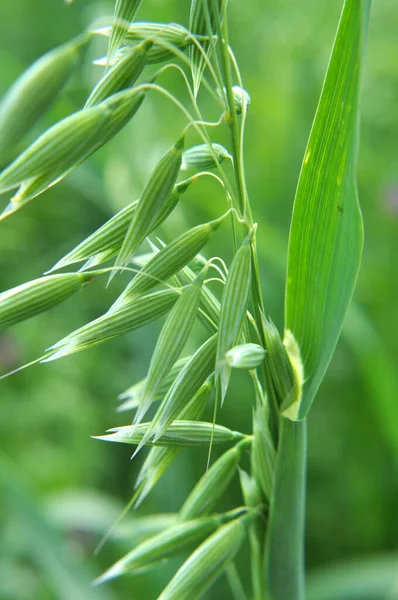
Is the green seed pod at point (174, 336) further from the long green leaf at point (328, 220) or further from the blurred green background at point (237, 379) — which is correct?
the blurred green background at point (237, 379)

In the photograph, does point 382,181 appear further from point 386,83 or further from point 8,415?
point 8,415

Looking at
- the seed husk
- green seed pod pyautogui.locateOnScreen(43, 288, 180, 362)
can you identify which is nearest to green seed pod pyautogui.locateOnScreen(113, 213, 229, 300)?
green seed pod pyautogui.locateOnScreen(43, 288, 180, 362)

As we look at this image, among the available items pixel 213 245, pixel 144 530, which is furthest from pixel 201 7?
pixel 213 245

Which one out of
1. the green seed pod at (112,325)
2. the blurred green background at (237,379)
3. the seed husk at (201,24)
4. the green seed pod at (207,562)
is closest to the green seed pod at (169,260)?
the green seed pod at (112,325)

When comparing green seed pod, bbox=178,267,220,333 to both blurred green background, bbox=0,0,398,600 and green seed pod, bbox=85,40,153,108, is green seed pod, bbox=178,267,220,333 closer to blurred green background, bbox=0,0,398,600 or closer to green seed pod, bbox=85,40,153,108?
green seed pod, bbox=85,40,153,108

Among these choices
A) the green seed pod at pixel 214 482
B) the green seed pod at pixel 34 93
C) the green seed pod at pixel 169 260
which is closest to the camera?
the green seed pod at pixel 34 93

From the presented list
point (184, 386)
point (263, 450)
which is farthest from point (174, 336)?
point (263, 450)

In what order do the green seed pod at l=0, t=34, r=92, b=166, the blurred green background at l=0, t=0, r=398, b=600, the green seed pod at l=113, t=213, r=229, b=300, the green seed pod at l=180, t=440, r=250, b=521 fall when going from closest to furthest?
the green seed pod at l=0, t=34, r=92, b=166 → the green seed pod at l=113, t=213, r=229, b=300 → the green seed pod at l=180, t=440, r=250, b=521 → the blurred green background at l=0, t=0, r=398, b=600
